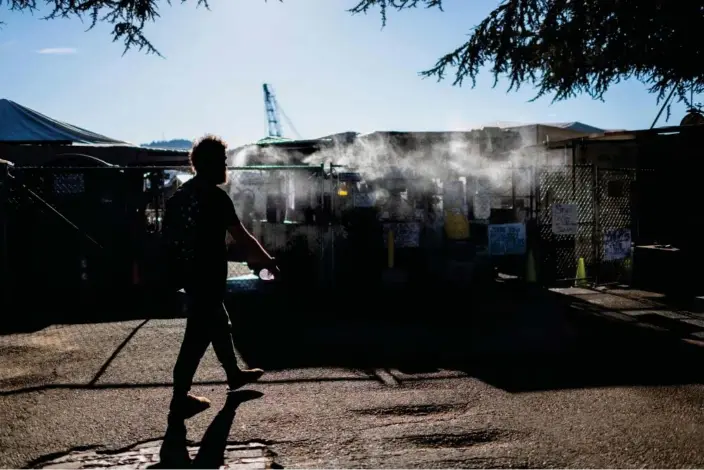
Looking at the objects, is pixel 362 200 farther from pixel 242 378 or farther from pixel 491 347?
pixel 242 378

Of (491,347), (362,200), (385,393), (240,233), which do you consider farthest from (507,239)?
(240,233)

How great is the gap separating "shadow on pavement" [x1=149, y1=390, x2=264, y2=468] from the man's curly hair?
185 centimetres

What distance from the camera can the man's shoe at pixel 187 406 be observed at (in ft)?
13.1

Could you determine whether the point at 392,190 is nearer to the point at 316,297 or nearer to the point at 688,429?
the point at 316,297

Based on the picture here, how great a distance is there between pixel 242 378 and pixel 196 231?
137cm

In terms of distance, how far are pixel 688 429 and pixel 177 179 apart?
1343 centimetres

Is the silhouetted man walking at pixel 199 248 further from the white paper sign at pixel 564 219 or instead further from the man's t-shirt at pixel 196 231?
the white paper sign at pixel 564 219

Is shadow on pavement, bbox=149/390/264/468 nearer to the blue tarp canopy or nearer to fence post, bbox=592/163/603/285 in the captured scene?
fence post, bbox=592/163/603/285

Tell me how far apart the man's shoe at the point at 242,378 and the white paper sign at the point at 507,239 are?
19.2 ft

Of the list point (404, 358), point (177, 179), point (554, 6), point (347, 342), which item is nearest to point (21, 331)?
point (347, 342)

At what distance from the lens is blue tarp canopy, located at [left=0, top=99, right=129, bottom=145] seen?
16792mm

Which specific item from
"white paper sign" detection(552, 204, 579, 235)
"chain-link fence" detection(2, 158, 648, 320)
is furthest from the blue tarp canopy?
"white paper sign" detection(552, 204, 579, 235)

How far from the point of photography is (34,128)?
1708 cm

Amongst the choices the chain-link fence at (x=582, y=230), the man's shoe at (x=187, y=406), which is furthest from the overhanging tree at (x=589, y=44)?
the man's shoe at (x=187, y=406)
